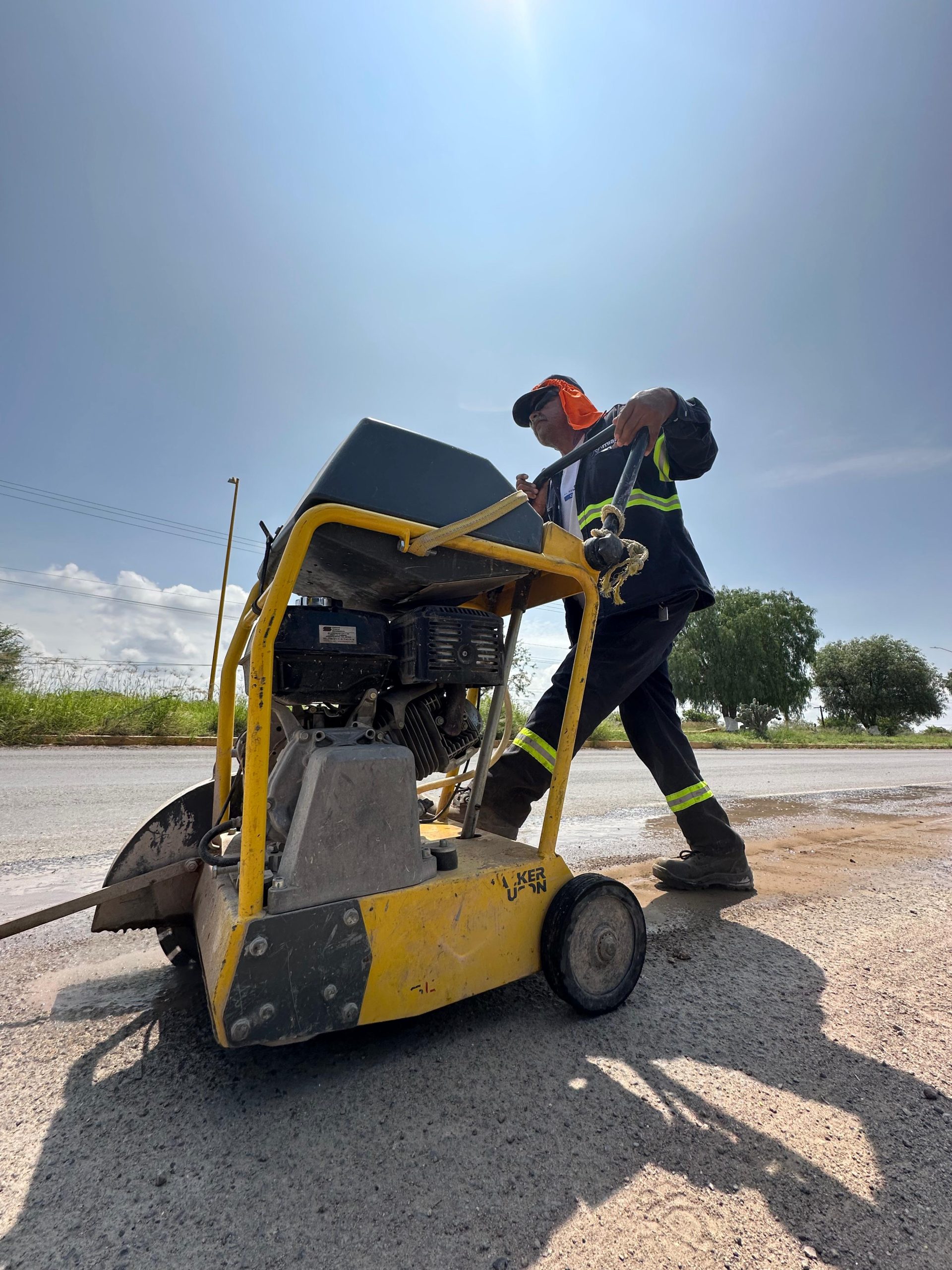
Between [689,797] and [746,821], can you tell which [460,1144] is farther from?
[746,821]

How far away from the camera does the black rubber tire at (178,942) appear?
202 cm

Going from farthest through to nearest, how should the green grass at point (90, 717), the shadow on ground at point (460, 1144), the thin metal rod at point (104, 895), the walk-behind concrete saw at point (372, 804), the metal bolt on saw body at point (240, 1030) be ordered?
the green grass at point (90, 717), the thin metal rod at point (104, 895), the walk-behind concrete saw at point (372, 804), the metal bolt on saw body at point (240, 1030), the shadow on ground at point (460, 1144)

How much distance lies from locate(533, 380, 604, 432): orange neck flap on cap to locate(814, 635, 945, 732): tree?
151 feet

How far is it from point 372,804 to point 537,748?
96cm

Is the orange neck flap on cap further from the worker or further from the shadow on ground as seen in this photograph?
the shadow on ground

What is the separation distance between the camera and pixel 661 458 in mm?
2758

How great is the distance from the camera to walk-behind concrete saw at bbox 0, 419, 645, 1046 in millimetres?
1401

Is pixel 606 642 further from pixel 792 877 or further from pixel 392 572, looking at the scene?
pixel 792 877

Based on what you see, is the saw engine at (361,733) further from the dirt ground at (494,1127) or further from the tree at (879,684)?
the tree at (879,684)

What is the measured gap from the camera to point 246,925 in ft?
4.36

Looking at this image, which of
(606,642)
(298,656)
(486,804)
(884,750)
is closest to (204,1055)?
(298,656)

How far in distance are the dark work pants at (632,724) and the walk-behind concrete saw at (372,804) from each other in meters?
0.27

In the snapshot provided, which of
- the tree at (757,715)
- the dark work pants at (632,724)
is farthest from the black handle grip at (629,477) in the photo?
the tree at (757,715)

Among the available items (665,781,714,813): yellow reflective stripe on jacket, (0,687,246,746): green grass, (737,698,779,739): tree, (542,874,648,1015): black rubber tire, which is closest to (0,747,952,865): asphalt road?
(0,687,246,746): green grass
